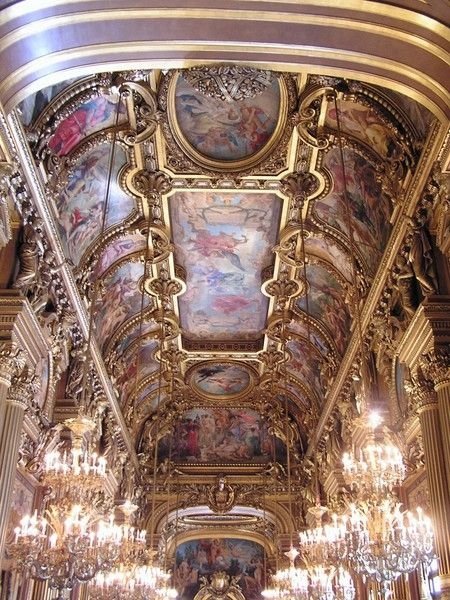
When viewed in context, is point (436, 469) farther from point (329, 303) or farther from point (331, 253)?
point (329, 303)

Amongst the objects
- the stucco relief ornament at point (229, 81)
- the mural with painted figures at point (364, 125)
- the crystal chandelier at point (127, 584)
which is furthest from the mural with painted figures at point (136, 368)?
the mural with painted figures at point (364, 125)

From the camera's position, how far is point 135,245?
1309cm

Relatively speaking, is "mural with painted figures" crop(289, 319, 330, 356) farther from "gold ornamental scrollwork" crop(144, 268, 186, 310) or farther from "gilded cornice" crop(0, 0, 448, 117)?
"gilded cornice" crop(0, 0, 448, 117)

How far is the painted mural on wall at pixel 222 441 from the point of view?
22.2 meters

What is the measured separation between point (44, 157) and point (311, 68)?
3921 millimetres

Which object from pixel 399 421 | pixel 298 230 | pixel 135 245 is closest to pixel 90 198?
pixel 135 245

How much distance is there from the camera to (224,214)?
12586mm

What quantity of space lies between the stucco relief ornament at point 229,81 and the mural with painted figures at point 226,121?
0.94 ft

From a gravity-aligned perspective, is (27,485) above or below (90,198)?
below

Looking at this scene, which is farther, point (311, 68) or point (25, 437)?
point (25, 437)

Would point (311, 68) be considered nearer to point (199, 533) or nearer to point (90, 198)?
point (90, 198)

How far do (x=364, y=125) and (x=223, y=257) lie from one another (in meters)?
5.00

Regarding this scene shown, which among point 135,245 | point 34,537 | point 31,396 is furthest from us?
point 135,245

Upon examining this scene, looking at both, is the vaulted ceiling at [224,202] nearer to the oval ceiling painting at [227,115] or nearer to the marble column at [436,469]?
the oval ceiling painting at [227,115]
